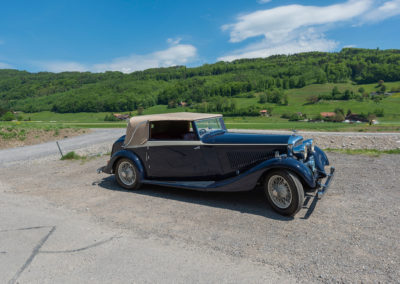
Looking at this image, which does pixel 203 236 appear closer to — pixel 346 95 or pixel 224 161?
pixel 224 161

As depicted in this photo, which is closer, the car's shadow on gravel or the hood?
the car's shadow on gravel

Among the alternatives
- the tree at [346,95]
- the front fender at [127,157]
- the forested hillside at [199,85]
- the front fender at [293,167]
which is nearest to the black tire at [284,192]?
the front fender at [293,167]

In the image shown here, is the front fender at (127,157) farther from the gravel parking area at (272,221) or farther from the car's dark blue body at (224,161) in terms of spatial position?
the gravel parking area at (272,221)

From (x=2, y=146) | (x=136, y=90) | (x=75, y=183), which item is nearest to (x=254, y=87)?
(x=136, y=90)

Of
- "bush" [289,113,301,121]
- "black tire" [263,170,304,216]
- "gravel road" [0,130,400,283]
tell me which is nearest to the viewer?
"gravel road" [0,130,400,283]

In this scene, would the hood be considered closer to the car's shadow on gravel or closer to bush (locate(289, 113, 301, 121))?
the car's shadow on gravel

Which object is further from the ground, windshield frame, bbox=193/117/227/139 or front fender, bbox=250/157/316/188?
windshield frame, bbox=193/117/227/139

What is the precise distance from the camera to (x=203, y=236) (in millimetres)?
3982

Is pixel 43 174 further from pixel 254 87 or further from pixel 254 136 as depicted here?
pixel 254 87

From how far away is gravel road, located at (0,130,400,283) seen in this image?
305 centimetres

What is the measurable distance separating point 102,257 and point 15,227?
7.32 feet

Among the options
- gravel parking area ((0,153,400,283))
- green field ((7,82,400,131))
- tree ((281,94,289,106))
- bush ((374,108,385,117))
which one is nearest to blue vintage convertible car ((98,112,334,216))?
gravel parking area ((0,153,400,283))

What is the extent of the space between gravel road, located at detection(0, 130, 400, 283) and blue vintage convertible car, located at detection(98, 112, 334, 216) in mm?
401

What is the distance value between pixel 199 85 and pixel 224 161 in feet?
458
